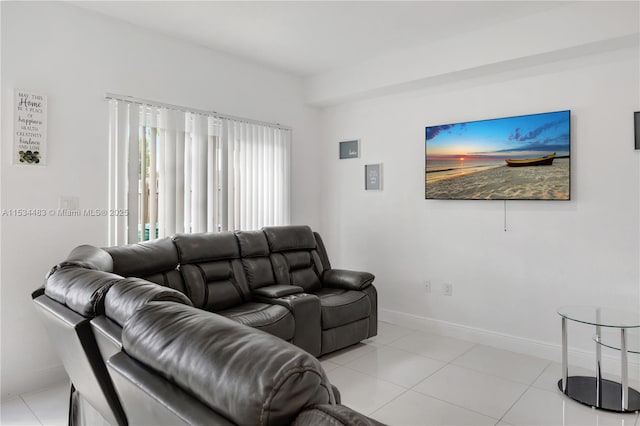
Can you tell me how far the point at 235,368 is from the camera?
82 cm

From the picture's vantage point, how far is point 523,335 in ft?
11.7

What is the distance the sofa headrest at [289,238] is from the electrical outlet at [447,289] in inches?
53.4

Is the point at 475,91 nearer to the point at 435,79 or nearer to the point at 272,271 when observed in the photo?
the point at 435,79

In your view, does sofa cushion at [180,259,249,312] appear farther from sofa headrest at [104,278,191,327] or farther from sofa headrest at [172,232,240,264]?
sofa headrest at [104,278,191,327]

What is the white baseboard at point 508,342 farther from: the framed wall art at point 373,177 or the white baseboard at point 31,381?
the white baseboard at point 31,381

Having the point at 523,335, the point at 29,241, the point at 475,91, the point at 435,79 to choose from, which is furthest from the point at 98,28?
the point at 523,335

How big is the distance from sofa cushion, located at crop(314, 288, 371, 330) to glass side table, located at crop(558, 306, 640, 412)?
A: 1544mm

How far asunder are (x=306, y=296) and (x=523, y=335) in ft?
6.35

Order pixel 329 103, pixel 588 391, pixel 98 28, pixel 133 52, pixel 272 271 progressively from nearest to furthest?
pixel 588 391
pixel 98 28
pixel 133 52
pixel 272 271
pixel 329 103

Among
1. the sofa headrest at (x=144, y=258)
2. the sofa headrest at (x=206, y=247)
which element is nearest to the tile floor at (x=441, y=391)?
the sofa headrest at (x=144, y=258)

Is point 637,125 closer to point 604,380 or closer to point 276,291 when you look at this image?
point 604,380

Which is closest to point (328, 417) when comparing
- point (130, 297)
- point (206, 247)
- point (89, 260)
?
point (130, 297)

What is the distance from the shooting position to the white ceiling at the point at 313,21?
120 inches

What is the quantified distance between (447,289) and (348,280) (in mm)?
1021
